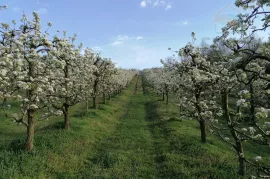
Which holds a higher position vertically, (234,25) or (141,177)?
(234,25)

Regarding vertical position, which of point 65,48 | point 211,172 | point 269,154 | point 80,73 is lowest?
point 269,154

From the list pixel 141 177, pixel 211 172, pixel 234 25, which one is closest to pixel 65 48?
pixel 141 177

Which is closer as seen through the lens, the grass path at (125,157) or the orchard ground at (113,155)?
the orchard ground at (113,155)

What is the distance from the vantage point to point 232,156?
18844mm

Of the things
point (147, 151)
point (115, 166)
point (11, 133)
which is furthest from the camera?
point (11, 133)

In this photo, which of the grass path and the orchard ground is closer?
the orchard ground

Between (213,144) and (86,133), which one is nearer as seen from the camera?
(213,144)

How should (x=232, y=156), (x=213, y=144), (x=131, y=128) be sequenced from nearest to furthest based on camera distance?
(x=232, y=156), (x=213, y=144), (x=131, y=128)

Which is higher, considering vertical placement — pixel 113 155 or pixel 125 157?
pixel 113 155

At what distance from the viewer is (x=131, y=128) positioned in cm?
2878

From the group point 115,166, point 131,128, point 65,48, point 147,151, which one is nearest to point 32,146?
point 115,166

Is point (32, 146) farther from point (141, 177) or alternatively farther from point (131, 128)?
point (131, 128)

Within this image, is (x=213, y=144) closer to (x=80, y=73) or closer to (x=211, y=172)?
(x=211, y=172)

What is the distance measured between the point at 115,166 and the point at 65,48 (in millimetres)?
8556
